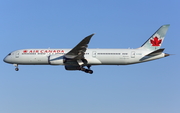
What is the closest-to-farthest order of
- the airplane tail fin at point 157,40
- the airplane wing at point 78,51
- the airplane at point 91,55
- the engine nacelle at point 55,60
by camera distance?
the airplane wing at point 78,51, the airplane at point 91,55, the engine nacelle at point 55,60, the airplane tail fin at point 157,40

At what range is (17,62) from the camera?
214ft

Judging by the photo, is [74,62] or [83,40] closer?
[83,40]

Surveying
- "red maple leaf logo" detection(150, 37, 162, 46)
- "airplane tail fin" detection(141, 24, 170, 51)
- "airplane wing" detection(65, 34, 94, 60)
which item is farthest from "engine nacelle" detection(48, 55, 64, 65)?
"red maple leaf logo" detection(150, 37, 162, 46)

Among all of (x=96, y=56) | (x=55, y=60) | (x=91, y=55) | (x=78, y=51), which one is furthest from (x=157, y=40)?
(x=55, y=60)

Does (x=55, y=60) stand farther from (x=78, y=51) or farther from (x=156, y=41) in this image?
(x=156, y=41)

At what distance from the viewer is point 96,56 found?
2420 inches

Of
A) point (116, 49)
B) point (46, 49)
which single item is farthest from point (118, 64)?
point (46, 49)

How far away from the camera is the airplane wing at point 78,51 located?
191 ft

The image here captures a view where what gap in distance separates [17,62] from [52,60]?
7.56m

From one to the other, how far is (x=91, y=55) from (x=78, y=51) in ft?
9.32

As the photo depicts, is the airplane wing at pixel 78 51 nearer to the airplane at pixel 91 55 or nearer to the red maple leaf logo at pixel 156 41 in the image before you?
the airplane at pixel 91 55

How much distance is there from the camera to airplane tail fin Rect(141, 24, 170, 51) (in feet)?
204

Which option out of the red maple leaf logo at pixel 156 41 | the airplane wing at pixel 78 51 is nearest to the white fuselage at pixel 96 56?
the airplane wing at pixel 78 51

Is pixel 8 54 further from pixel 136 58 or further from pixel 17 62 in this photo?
pixel 136 58
